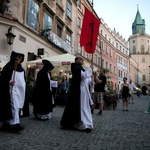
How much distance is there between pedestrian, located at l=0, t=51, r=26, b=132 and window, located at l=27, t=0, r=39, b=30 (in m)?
10.1

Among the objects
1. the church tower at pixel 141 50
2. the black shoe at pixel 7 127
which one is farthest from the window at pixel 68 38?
the church tower at pixel 141 50

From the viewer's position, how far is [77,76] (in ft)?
18.6

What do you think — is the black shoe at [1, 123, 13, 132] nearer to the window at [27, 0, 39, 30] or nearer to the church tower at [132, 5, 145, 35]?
the window at [27, 0, 39, 30]

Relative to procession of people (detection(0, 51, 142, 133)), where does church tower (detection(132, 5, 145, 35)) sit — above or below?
above

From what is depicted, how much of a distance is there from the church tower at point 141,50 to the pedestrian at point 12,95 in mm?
80631

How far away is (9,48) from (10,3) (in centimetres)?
311

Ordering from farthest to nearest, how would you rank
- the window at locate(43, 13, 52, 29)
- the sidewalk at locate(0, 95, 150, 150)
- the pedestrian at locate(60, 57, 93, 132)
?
the window at locate(43, 13, 52, 29), the pedestrian at locate(60, 57, 93, 132), the sidewalk at locate(0, 95, 150, 150)

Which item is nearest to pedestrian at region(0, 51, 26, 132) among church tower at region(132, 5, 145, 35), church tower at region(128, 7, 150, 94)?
church tower at region(128, 7, 150, 94)

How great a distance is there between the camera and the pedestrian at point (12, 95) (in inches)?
196

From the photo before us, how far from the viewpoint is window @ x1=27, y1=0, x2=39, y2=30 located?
1473 centimetres

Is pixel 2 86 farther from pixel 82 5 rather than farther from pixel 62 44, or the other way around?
pixel 82 5

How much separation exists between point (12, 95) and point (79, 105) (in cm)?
167

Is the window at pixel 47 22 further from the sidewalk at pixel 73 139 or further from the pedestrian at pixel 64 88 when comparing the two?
the sidewalk at pixel 73 139

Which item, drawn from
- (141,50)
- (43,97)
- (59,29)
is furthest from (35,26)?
(141,50)
